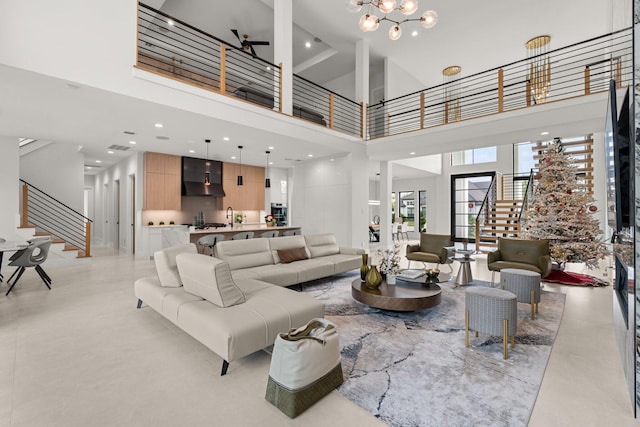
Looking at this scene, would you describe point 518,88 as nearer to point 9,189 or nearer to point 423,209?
point 423,209

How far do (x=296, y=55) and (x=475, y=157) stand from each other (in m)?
7.98

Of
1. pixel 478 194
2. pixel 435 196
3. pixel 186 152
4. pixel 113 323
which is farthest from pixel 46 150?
pixel 478 194

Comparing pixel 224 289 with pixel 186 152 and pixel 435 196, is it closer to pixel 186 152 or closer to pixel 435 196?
pixel 186 152

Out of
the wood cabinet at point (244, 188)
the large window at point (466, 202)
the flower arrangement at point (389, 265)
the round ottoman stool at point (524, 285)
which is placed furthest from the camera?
the large window at point (466, 202)

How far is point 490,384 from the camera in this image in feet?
7.36

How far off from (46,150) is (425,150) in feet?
33.4

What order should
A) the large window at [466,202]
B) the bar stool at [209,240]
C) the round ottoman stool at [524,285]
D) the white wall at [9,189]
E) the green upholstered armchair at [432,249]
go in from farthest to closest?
the large window at [466,202] → the white wall at [9,189] → the bar stool at [209,240] → the green upholstered armchair at [432,249] → the round ottoman stool at [524,285]

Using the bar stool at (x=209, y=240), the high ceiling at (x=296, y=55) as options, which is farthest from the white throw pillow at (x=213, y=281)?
the bar stool at (x=209, y=240)

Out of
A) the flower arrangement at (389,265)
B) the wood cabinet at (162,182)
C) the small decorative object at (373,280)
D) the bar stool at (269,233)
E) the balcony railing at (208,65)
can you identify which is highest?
the balcony railing at (208,65)

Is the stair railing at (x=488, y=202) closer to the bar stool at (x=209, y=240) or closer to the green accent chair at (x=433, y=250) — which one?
the green accent chair at (x=433, y=250)

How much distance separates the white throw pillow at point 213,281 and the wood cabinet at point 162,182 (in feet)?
21.1

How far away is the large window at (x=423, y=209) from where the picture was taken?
1335cm

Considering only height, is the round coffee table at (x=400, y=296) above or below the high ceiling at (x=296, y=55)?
below

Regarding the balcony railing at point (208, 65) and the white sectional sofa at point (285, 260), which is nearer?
the white sectional sofa at point (285, 260)
